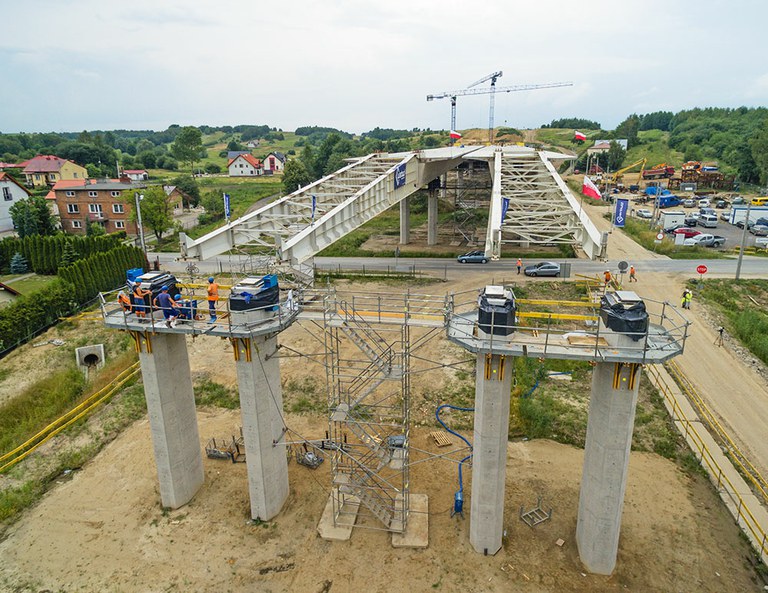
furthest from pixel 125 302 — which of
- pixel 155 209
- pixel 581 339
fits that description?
pixel 155 209

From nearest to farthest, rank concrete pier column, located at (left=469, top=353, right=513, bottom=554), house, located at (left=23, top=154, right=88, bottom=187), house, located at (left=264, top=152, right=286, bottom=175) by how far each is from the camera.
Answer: concrete pier column, located at (left=469, top=353, right=513, bottom=554) → house, located at (left=23, top=154, right=88, bottom=187) → house, located at (left=264, top=152, right=286, bottom=175)

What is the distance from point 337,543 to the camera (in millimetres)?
15570

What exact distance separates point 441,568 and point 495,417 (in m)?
4.89

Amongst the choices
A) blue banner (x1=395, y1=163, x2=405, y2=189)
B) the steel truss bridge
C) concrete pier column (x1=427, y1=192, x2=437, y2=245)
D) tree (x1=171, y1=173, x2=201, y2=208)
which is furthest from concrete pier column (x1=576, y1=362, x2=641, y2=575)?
tree (x1=171, y1=173, x2=201, y2=208)

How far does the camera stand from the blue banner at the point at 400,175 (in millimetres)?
37731

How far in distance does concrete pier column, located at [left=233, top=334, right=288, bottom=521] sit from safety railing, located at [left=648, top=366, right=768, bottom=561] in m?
15.2

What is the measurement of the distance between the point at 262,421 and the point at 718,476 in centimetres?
1662

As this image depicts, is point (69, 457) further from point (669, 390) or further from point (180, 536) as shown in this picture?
point (669, 390)

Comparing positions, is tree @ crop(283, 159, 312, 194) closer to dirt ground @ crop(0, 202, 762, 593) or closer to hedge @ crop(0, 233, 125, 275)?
hedge @ crop(0, 233, 125, 275)

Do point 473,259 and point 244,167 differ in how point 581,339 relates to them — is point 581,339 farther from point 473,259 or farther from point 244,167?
point 244,167

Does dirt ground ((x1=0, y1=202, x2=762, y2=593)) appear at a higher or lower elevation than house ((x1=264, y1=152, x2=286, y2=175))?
lower

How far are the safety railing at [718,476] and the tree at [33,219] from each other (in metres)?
60.3

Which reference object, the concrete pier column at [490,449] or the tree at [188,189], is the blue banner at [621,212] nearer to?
the concrete pier column at [490,449]

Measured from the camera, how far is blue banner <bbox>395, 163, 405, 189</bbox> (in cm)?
3773
